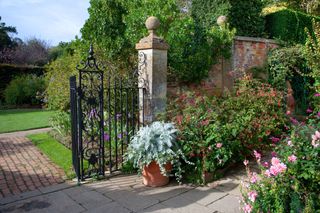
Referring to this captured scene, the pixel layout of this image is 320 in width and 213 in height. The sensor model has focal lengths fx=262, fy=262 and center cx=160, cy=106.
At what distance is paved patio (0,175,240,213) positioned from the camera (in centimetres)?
289

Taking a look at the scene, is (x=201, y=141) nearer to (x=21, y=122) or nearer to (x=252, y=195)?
(x=252, y=195)

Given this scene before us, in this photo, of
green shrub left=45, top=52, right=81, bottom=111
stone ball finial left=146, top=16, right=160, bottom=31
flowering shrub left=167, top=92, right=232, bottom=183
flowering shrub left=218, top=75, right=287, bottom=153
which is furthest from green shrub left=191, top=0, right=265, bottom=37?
flowering shrub left=167, top=92, right=232, bottom=183

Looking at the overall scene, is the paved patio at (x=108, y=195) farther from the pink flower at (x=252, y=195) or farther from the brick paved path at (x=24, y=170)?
the pink flower at (x=252, y=195)

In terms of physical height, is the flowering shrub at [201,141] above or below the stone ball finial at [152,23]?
below

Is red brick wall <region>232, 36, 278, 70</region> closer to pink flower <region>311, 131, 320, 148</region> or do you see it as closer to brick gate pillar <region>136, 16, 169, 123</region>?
brick gate pillar <region>136, 16, 169, 123</region>

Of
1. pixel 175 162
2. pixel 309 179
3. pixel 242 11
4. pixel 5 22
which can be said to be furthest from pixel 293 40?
pixel 5 22

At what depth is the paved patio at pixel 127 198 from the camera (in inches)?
114

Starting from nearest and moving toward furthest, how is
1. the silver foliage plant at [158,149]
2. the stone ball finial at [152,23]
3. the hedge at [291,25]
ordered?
the silver foliage plant at [158,149] < the stone ball finial at [152,23] < the hedge at [291,25]

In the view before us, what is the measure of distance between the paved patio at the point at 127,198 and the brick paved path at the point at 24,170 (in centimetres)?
26

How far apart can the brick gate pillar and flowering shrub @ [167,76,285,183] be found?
0.28 metres

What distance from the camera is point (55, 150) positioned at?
5191 mm

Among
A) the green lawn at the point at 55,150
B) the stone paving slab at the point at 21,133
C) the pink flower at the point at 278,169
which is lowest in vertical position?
the green lawn at the point at 55,150

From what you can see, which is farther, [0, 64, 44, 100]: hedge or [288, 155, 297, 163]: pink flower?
[0, 64, 44, 100]: hedge

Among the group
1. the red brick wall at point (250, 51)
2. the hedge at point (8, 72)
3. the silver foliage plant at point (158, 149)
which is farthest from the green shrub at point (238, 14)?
the hedge at point (8, 72)
